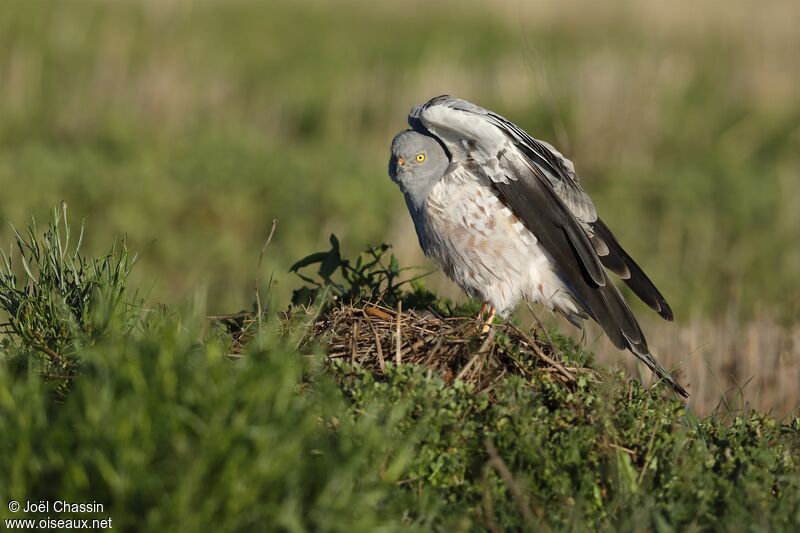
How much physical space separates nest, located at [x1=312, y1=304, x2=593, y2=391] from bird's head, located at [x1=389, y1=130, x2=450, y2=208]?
84 cm

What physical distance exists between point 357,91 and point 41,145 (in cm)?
399

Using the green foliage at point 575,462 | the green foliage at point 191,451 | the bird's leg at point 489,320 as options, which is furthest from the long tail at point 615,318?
the green foliage at point 191,451

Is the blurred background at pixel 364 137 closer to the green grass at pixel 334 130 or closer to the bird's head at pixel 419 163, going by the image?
the green grass at pixel 334 130

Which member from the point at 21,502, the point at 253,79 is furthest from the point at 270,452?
the point at 253,79

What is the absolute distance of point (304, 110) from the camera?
42.4ft

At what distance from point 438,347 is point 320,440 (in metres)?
1.03

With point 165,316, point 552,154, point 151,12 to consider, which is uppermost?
point 151,12

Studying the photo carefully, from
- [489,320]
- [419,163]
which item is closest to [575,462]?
Answer: [489,320]

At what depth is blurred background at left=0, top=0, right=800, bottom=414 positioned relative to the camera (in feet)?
A: 29.5

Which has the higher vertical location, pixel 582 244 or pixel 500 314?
pixel 582 244

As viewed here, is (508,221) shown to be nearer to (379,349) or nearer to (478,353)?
(478,353)

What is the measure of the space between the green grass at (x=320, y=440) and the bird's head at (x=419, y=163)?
94 cm

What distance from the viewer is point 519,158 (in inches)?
195

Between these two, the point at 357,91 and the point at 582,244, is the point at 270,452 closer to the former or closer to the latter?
the point at 582,244
